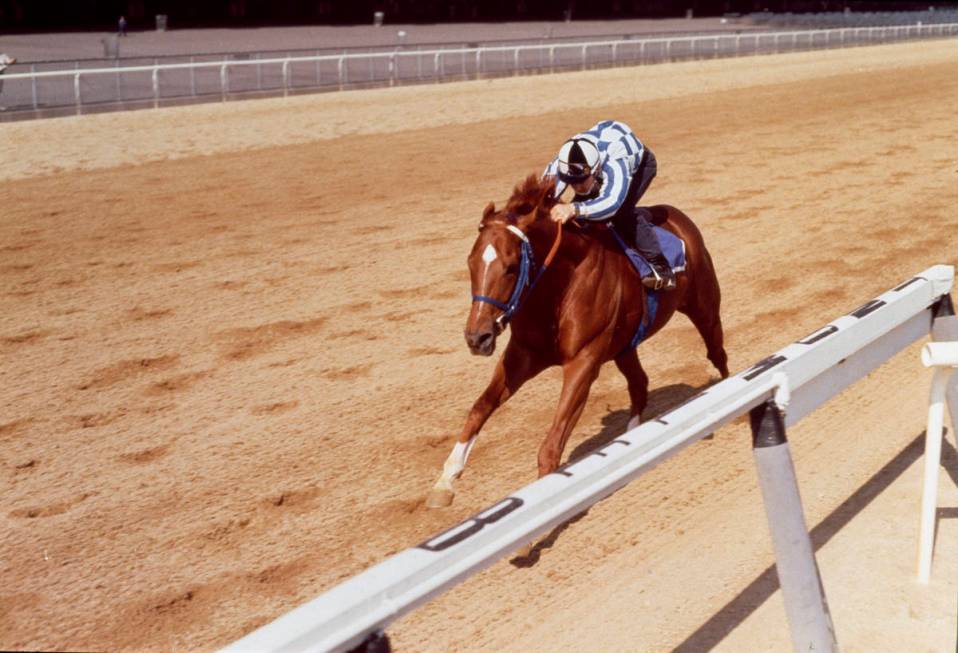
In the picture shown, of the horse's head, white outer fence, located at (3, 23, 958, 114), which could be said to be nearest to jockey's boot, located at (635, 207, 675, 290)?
the horse's head

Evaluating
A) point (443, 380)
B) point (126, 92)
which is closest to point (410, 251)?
point (443, 380)

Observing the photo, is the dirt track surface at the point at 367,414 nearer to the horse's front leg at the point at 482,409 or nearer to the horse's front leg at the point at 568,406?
the horse's front leg at the point at 482,409

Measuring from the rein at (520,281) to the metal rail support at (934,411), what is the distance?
1.48 meters

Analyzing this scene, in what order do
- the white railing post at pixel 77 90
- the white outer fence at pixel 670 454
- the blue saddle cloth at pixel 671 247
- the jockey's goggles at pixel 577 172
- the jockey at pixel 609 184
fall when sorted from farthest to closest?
the white railing post at pixel 77 90 → the blue saddle cloth at pixel 671 247 → the jockey's goggles at pixel 577 172 → the jockey at pixel 609 184 → the white outer fence at pixel 670 454

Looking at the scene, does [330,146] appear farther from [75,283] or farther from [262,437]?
[262,437]

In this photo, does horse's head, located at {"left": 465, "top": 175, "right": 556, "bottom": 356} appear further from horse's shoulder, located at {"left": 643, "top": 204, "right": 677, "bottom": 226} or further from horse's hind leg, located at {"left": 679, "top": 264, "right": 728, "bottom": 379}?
horse's hind leg, located at {"left": 679, "top": 264, "right": 728, "bottom": 379}

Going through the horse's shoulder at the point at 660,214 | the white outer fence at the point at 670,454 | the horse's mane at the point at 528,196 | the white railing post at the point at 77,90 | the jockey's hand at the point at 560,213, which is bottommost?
the white outer fence at the point at 670,454

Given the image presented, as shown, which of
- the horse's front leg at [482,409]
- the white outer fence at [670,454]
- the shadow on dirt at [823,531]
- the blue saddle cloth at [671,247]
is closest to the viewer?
the white outer fence at [670,454]

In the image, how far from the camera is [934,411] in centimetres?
419

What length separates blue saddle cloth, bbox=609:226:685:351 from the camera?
526cm

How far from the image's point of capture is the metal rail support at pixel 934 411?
12.9 feet

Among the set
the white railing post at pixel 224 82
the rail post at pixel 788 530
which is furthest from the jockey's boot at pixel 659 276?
Result: the white railing post at pixel 224 82

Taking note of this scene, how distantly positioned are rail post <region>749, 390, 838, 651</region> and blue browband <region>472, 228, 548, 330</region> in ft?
4.32

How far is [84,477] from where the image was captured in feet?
17.6
